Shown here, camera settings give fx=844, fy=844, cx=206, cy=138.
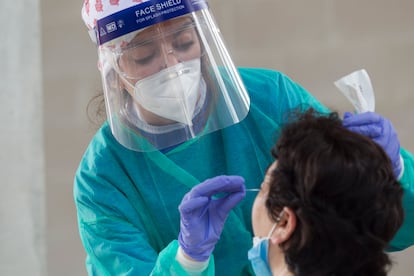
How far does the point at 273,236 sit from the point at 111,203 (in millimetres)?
484

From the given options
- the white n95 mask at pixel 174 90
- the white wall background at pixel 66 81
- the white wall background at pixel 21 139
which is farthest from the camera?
the white wall background at pixel 21 139

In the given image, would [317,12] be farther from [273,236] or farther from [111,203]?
[273,236]

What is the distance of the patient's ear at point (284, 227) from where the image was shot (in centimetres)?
145

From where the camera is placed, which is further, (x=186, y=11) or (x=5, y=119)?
(x=5, y=119)

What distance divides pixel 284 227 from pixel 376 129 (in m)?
0.25

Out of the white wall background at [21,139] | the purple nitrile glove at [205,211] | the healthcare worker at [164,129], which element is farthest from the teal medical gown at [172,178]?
the white wall background at [21,139]

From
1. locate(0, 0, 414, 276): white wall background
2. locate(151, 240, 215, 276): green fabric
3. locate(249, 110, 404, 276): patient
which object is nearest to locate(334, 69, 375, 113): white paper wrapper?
locate(249, 110, 404, 276): patient

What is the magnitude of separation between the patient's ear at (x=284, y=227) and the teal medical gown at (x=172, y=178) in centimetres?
36

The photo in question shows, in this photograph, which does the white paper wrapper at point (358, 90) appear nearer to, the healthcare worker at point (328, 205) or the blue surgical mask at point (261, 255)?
the healthcare worker at point (328, 205)

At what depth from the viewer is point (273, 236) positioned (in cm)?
150

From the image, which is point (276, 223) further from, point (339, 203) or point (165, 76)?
point (165, 76)

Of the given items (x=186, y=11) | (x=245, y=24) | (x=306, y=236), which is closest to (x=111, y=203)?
(x=186, y=11)

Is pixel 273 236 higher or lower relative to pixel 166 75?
lower

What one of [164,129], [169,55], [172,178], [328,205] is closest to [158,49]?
[169,55]
